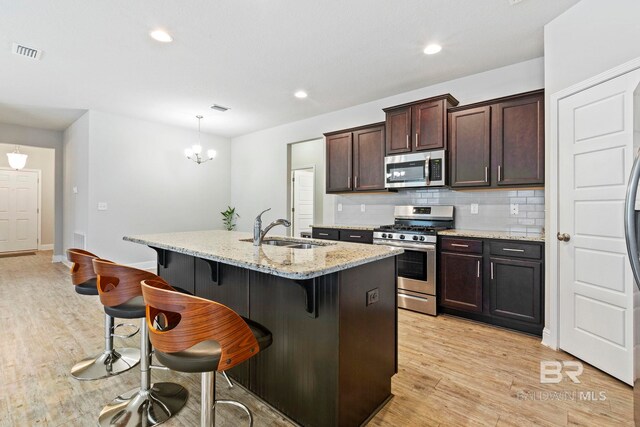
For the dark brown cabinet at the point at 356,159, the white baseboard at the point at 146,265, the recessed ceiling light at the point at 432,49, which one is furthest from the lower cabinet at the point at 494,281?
the white baseboard at the point at 146,265

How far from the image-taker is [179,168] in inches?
242

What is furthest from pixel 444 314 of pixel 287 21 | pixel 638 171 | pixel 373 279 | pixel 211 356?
pixel 287 21

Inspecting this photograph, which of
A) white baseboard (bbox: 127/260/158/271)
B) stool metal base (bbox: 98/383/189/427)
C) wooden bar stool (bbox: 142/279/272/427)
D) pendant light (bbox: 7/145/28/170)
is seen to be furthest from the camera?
pendant light (bbox: 7/145/28/170)

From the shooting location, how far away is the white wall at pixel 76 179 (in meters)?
5.16

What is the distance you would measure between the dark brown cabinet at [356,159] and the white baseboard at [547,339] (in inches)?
89.2

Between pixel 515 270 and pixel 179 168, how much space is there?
581 centimetres

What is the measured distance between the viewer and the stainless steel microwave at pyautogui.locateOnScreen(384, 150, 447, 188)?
351 centimetres

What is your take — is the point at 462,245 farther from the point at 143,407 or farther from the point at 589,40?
the point at 143,407

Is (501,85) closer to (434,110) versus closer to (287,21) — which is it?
(434,110)

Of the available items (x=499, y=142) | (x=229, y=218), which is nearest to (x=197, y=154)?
(x=229, y=218)

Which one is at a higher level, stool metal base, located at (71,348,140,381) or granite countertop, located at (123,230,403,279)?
granite countertop, located at (123,230,403,279)

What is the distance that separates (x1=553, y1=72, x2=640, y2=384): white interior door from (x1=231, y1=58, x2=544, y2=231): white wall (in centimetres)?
116

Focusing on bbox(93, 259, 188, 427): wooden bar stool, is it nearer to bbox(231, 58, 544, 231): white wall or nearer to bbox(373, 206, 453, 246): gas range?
bbox(373, 206, 453, 246): gas range

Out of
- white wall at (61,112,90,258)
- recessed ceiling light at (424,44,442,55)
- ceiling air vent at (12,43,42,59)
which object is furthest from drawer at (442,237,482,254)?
white wall at (61,112,90,258)
